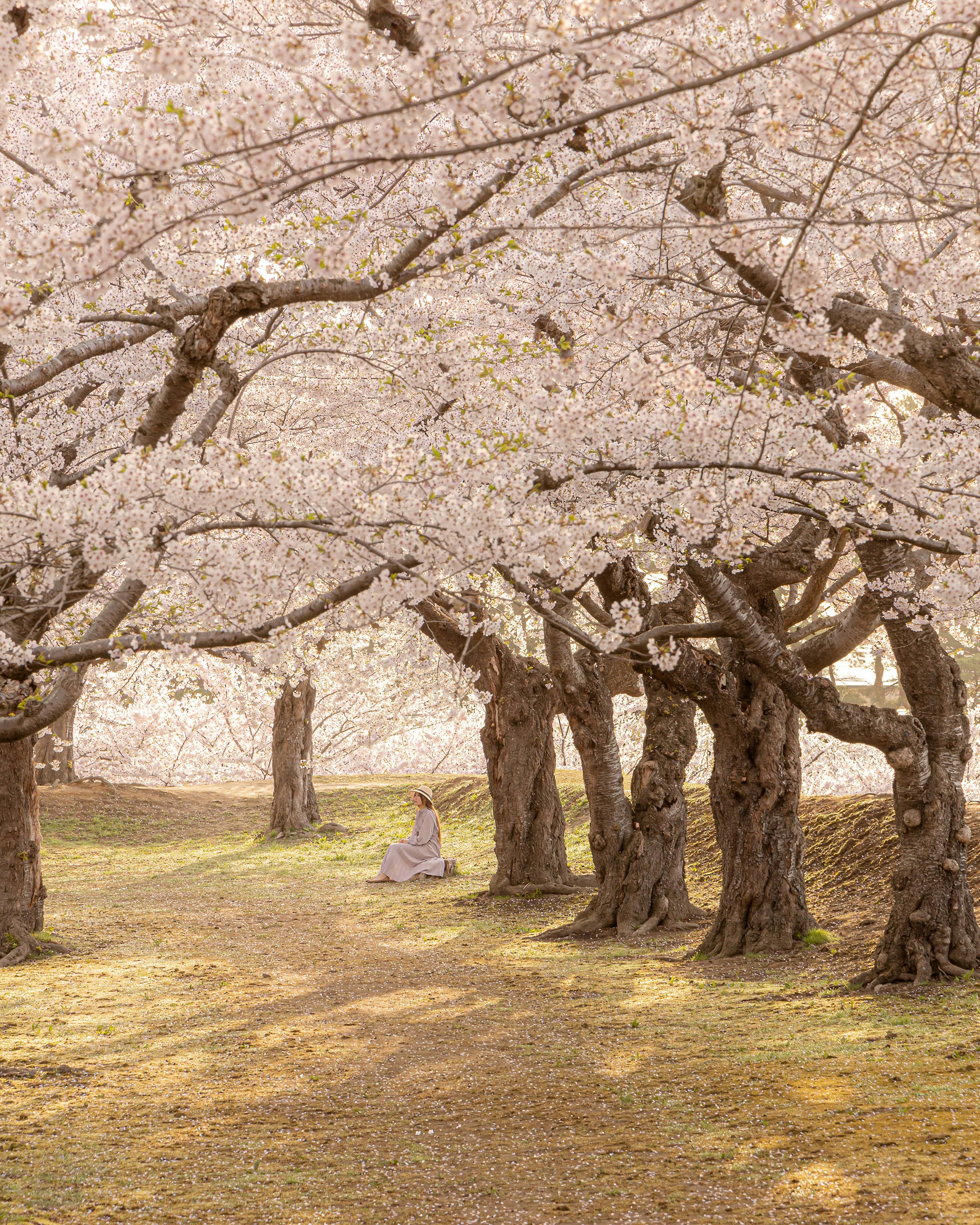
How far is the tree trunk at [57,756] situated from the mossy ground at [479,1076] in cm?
1259

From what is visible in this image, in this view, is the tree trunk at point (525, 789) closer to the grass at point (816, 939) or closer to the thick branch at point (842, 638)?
the grass at point (816, 939)

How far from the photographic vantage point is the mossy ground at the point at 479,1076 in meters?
4.55

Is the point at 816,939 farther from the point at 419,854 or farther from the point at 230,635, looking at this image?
the point at 419,854

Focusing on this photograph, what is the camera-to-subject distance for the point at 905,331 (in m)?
5.72

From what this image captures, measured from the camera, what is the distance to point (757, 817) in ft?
31.8

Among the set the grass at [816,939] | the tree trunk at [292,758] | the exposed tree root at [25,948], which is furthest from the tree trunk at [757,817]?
the tree trunk at [292,758]

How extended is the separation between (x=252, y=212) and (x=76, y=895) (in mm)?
14353

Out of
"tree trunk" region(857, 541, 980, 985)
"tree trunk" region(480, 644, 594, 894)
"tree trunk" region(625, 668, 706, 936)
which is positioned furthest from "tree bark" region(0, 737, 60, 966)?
"tree trunk" region(857, 541, 980, 985)

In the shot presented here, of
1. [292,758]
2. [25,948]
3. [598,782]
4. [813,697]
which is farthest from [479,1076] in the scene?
[292,758]

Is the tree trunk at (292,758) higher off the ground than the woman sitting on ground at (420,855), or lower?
higher

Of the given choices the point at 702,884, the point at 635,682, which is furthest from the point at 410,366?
the point at 702,884

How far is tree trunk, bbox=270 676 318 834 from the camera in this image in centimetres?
2120

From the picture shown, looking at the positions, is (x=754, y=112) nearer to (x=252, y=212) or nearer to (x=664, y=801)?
(x=252, y=212)

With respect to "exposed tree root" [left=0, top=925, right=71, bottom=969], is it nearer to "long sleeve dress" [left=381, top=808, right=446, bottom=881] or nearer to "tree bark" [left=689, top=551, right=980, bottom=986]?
"long sleeve dress" [left=381, top=808, right=446, bottom=881]
